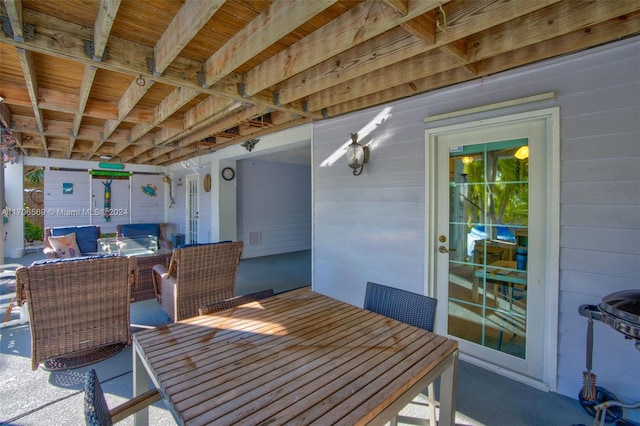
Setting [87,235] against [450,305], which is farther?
[87,235]

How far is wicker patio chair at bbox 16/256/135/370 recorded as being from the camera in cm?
234

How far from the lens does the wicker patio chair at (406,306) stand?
1837 mm

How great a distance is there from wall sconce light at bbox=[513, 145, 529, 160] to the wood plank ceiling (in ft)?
2.10

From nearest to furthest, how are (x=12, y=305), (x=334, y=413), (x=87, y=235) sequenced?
(x=334, y=413), (x=12, y=305), (x=87, y=235)

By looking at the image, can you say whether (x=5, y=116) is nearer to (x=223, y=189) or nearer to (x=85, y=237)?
(x=85, y=237)

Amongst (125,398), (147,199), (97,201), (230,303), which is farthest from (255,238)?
(230,303)

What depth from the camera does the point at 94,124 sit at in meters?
4.70

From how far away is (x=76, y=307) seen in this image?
2.51 m

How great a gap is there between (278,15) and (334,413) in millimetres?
2013

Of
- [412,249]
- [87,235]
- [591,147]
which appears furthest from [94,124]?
[591,147]

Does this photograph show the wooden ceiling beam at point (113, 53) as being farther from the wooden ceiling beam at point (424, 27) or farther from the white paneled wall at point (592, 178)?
the white paneled wall at point (592, 178)

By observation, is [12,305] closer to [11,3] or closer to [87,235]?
[87,235]

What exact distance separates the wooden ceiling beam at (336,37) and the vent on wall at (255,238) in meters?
5.04

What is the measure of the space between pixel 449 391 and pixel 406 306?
543 millimetres
